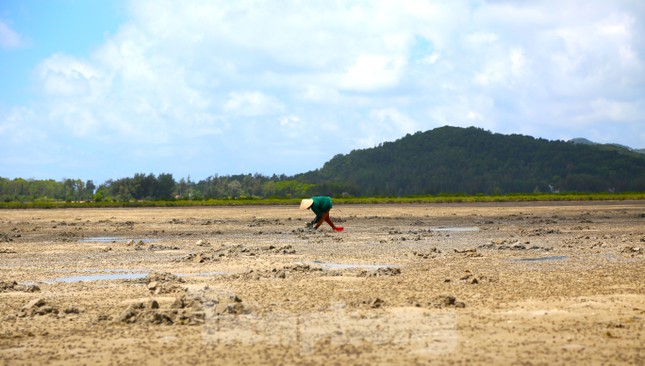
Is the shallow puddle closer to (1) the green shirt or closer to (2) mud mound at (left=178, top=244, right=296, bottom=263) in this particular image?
(2) mud mound at (left=178, top=244, right=296, bottom=263)

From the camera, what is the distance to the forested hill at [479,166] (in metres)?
157

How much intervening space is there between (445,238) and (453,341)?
19.5m

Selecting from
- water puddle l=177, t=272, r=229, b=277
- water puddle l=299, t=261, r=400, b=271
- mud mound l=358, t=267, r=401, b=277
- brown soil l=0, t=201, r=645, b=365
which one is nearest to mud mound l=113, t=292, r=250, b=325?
brown soil l=0, t=201, r=645, b=365

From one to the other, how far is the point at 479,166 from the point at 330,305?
166319 mm

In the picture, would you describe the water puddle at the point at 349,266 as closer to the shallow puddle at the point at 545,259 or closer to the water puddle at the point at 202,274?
the water puddle at the point at 202,274

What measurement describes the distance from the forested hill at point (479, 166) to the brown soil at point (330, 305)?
126031mm

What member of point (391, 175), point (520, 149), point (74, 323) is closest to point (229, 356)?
point (74, 323)

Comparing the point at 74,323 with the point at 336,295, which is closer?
the point at 74,323

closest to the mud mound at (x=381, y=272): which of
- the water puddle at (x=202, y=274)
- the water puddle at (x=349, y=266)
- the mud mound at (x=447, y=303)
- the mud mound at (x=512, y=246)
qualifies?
the water puddle at (x=349, y=266)

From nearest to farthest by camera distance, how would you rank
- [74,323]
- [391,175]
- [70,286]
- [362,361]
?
[362,361], [74,323], [70,286], [391,175]

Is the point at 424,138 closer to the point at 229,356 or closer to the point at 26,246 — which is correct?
the point at 26,246

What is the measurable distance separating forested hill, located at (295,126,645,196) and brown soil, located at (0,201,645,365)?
126031mm

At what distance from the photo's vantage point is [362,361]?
A: 8750 millimetres

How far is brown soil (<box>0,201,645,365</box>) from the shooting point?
927cm
